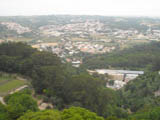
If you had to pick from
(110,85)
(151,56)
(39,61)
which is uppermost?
(39,61)

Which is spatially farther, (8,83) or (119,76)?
(119,76)

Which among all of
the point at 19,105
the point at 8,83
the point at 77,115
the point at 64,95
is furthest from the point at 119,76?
the point at 77,115

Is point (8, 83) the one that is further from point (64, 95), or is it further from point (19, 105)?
point (19, 105)

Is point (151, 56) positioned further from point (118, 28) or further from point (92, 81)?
point (118, 28)

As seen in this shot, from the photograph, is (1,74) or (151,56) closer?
(1,74)

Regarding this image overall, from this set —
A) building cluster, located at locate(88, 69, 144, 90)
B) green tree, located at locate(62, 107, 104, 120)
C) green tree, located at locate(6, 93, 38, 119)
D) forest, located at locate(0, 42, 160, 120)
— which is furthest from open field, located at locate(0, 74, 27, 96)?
building cluster, located at locate(88, 69, 144, 90)

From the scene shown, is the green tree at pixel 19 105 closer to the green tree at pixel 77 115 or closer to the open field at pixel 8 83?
the green tree at pixel 77 115

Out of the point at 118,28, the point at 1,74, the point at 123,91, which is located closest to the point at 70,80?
the point at 1,74

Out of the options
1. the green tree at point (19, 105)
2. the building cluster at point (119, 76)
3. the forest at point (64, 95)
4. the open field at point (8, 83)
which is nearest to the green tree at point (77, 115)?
the forest at point (64, 95)
